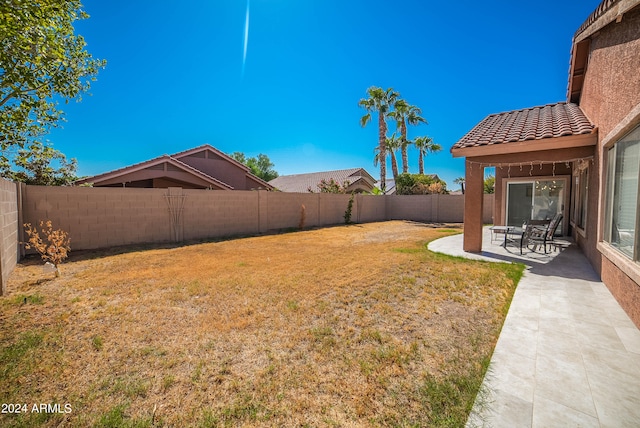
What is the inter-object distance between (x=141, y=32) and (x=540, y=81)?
65.3ft

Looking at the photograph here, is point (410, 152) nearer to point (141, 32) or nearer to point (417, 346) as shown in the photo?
point (141, 32)

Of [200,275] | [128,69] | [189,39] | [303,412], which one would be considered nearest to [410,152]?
[189,39]

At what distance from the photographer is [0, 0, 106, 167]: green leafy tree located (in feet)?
18.1

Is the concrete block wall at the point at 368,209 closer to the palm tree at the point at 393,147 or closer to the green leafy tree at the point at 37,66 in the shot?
the palm tree at the point at 393,147

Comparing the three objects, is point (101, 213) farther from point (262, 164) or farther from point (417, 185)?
point (262, 164)

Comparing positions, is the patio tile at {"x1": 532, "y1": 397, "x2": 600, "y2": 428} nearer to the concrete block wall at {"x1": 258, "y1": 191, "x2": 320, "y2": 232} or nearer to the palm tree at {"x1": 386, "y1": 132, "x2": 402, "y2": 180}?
the concrete block wall at {"x1": 258, "y1": 191, "x2": 320, "y2": 232}

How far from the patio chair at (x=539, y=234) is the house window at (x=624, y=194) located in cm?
334

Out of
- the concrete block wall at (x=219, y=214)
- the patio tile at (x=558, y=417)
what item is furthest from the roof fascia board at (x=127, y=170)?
the patio tile at (x=558, y=417)

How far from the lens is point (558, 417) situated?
2053 mm

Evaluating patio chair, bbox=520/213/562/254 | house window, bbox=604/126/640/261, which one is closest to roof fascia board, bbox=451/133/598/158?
house window, bbox=604/126/640/261

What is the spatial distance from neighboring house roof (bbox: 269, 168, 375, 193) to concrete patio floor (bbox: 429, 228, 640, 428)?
80.3ft

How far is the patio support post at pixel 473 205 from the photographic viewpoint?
7.91 metres

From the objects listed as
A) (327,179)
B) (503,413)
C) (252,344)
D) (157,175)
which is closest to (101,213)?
(157,175)

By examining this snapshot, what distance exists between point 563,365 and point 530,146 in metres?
6.07
